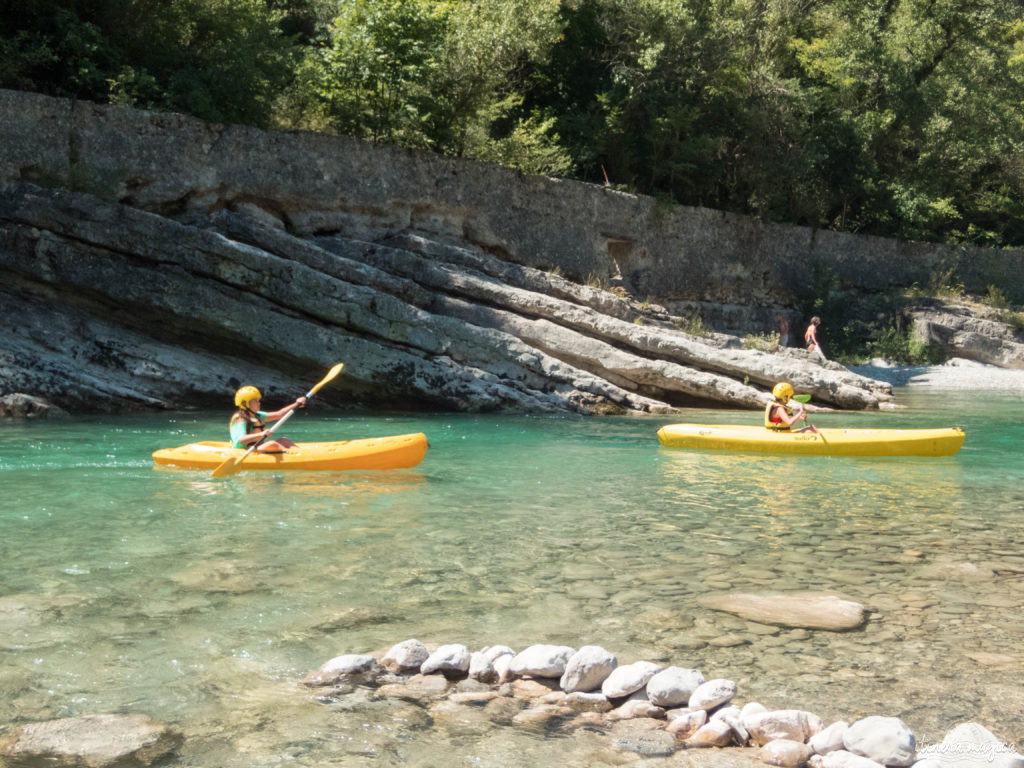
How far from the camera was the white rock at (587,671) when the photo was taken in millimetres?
3615

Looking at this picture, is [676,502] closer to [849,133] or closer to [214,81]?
[214,81]

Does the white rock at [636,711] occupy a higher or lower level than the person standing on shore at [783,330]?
lower

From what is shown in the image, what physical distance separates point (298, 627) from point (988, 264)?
25.7 metres

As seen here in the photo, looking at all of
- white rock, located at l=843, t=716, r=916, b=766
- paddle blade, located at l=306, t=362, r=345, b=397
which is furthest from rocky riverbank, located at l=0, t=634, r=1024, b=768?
paddle blade, located at l=306, t=362, r=345, b=397

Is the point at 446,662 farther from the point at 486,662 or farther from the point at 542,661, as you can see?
the point at 542,661

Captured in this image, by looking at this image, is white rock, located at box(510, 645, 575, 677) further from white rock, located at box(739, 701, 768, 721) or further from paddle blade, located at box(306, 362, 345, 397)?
paddle blade, located at box(306, 362, 345, 397)

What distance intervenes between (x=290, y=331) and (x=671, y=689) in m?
10.5

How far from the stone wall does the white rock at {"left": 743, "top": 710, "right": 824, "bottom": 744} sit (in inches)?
502

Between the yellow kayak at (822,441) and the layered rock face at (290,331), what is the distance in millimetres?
3144

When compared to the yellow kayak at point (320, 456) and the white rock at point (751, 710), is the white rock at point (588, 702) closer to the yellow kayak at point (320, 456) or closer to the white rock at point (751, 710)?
the white rock at point (751, 710)

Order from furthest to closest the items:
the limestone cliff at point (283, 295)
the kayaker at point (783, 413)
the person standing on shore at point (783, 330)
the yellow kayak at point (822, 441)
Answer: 1. the person standing on shore at point (783, 330)
2. the limestone cliff at point (283, 295)
3. the kayaker at point (783, 413)
4. the yellow kayak at point (822, 441)

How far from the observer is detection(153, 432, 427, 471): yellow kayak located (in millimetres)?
8781

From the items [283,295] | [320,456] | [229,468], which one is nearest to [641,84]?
[283,295]

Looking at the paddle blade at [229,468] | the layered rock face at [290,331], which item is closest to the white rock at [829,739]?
the paddle blade at [229,468]
